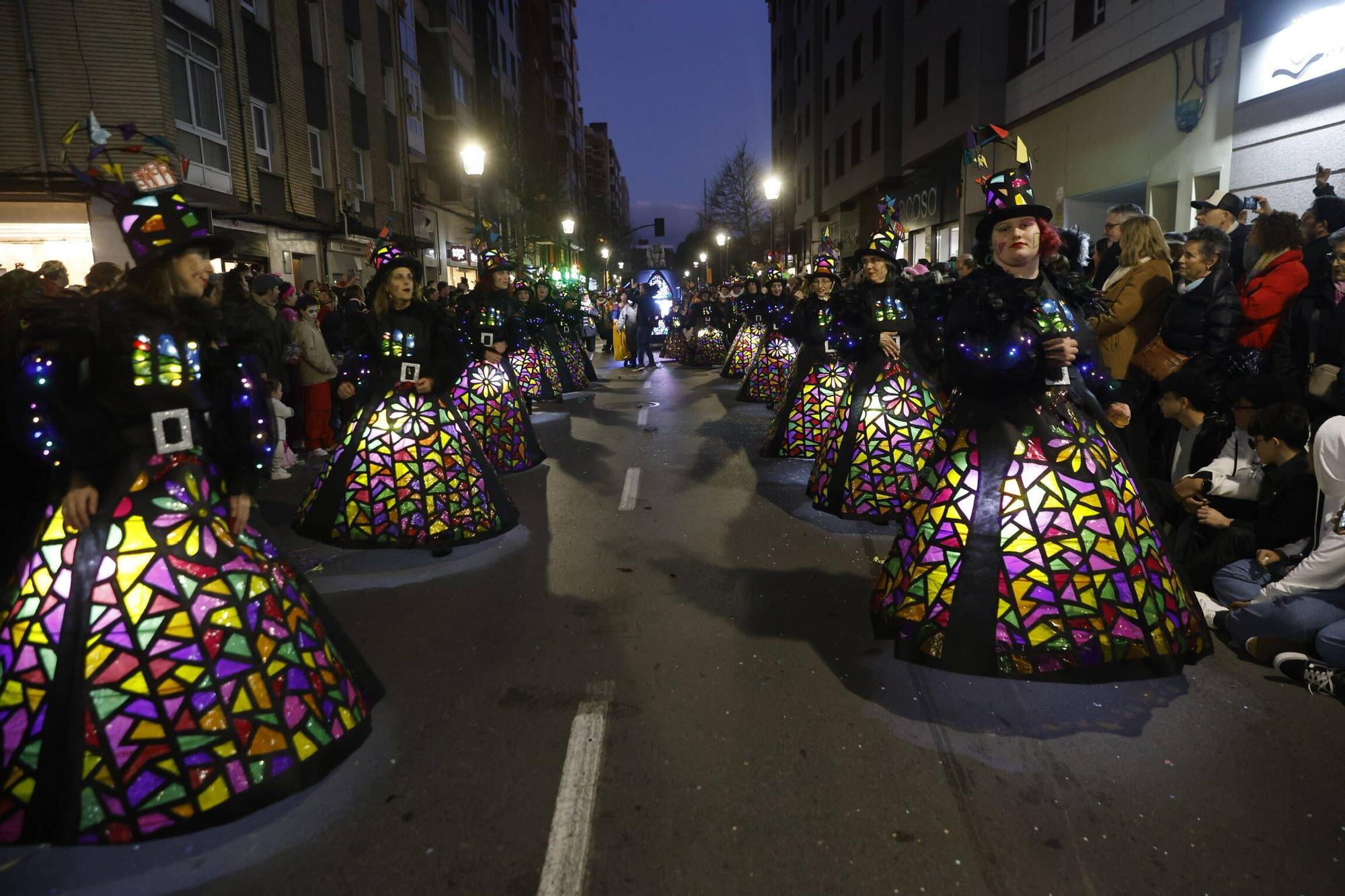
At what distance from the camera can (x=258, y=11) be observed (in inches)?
803

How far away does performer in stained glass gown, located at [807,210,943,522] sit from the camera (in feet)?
22.5

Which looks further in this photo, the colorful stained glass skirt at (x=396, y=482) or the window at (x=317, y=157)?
the window at (x=317, y=157)

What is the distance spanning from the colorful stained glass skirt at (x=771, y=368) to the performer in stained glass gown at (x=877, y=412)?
6583mm

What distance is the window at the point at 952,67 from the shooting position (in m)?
21.6

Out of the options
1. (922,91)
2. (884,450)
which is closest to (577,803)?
(884,450)

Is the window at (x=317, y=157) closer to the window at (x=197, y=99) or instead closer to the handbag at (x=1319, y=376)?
the window at (x=197, y=99)

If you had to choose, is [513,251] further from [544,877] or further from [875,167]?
[544,877]

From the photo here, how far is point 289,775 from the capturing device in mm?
3041

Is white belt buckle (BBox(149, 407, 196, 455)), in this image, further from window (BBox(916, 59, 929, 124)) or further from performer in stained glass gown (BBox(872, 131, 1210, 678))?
window (BBox(916, 59, 929, 124))

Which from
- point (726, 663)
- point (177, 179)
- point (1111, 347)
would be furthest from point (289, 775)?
point (1111, 347)

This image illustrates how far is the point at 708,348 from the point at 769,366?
8.38 m

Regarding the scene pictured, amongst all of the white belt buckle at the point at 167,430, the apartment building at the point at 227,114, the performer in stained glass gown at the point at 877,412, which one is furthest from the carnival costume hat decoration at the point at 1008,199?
the apartment building at the point at 227,114

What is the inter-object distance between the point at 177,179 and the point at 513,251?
25.5 m

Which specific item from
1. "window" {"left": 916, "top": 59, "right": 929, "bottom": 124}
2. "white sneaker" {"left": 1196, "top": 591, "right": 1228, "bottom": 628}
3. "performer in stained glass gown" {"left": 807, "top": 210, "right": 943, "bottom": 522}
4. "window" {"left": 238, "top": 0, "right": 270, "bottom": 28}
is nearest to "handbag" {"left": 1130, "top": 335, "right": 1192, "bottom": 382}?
"performer in stained glass gown" {"left": 807, "top": 210, "right": 943, "bottom": 522}
